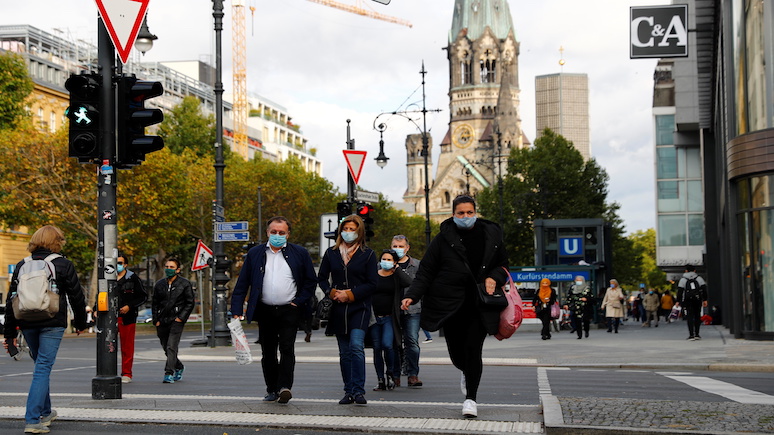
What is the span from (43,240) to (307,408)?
2637 millimetres

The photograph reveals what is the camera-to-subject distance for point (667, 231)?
71375 mm

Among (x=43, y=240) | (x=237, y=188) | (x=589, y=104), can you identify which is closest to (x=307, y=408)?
(x=43, y=240)

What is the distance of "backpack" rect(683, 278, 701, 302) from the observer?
2589 centimetres

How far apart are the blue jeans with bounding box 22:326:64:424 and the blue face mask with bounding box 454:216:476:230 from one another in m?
3.22

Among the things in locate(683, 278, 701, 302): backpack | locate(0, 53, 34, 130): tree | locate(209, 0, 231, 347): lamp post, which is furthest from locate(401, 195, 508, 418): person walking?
locate(0, 53, 34, 130): tree

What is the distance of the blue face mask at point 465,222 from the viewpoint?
9281mm

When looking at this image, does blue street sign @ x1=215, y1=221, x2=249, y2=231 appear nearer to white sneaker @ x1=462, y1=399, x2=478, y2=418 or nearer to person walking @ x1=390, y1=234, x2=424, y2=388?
person walking @ x1=390, y1=234, x2=424, y2=388

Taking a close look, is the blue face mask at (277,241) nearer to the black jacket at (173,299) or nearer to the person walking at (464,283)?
the person walking at (464,283)

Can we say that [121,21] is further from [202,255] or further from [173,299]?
[202,255]

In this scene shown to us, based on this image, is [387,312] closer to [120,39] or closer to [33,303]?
[120,39]

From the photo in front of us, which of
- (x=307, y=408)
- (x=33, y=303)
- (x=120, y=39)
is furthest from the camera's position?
(x=120, y=39)

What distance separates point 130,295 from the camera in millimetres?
14680

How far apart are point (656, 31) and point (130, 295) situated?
522 inches

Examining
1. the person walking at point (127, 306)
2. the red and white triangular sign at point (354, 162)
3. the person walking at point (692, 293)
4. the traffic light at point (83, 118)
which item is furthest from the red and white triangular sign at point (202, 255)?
the traffic light at point (83, 118)
